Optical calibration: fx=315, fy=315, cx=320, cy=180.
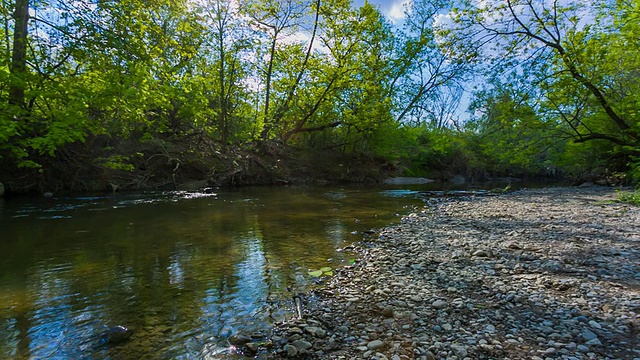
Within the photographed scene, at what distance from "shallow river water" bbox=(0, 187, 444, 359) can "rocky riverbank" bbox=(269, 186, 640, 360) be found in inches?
25.1

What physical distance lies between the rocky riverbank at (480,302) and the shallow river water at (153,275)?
637 millimetres

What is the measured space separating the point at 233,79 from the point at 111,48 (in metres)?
8.23

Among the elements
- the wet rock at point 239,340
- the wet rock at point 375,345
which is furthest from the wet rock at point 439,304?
the wet rock at point 239,340

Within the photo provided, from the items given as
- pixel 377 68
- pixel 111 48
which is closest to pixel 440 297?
pixel 111 48

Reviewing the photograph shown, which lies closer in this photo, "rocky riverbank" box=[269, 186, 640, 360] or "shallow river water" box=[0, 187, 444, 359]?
"rocky riverbank" box=[269, 186, 640, 360]

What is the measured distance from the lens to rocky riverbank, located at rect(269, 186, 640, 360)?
8.49ft

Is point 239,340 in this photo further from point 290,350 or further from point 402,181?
point 402,181

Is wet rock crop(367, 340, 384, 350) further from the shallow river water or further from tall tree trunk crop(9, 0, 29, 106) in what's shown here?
tall tree trunk crop(9, 0, 29, 106)

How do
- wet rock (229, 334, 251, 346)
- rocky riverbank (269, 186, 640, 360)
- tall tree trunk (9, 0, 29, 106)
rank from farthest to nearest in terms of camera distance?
tall tree trunk (9, 0, 29, 106), wet rock (229, 334, 251, 346), rocky riverbank (269, 186, 640, 360)

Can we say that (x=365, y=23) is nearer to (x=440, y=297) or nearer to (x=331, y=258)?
(x=331, y=258)

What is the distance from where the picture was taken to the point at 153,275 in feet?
15.1

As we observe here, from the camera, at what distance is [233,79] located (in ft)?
59.8

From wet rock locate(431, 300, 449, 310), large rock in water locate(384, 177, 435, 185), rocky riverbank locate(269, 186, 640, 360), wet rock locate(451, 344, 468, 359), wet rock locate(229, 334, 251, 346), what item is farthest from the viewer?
large rock in water locate(384, 177, 435, 185)

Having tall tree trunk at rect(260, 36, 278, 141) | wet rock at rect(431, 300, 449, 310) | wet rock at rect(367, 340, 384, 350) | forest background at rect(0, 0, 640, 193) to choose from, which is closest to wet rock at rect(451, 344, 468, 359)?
wet rock at rect(367, 340, 384, 350)
